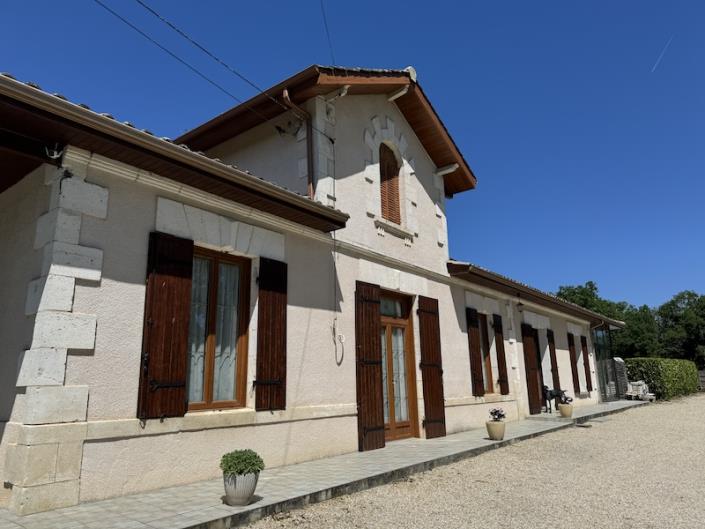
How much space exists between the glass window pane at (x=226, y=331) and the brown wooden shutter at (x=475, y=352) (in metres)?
5.76

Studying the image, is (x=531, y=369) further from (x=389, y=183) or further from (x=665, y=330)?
(x=665, y=330)

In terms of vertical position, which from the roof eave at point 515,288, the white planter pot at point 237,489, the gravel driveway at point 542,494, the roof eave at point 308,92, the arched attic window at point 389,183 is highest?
the roof eave at point 308,92

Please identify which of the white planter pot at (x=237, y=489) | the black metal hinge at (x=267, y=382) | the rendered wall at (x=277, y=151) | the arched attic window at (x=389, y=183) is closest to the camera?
the white planter pot at (x=237, y=489)

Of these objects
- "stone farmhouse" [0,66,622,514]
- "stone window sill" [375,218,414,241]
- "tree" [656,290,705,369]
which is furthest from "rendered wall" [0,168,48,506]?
"tree" [656,290,705,369]

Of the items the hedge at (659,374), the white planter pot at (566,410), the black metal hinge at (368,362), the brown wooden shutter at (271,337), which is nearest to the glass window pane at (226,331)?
the brown wooden shutter at (271,337)

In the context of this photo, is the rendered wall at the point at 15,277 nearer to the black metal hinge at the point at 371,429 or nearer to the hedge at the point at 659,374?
the black metal hinge at the point at 371,429

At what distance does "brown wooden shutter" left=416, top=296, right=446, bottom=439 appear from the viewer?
8.36m

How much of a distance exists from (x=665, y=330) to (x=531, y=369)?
36.3 metres

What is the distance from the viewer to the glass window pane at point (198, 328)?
511 centimetres

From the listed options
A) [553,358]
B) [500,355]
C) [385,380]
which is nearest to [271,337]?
[385,380]

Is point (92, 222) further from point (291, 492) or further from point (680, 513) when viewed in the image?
point (680, 513)

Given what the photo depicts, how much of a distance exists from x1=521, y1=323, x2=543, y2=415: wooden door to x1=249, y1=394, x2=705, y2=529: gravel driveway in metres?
3.89

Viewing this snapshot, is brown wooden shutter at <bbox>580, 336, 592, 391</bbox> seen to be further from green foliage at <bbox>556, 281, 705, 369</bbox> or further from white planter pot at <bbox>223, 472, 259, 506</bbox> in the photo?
green foliage at <bbox>556, 281, 705, 369</bbox>

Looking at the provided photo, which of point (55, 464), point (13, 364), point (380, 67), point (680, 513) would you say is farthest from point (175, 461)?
point (380, 67)
